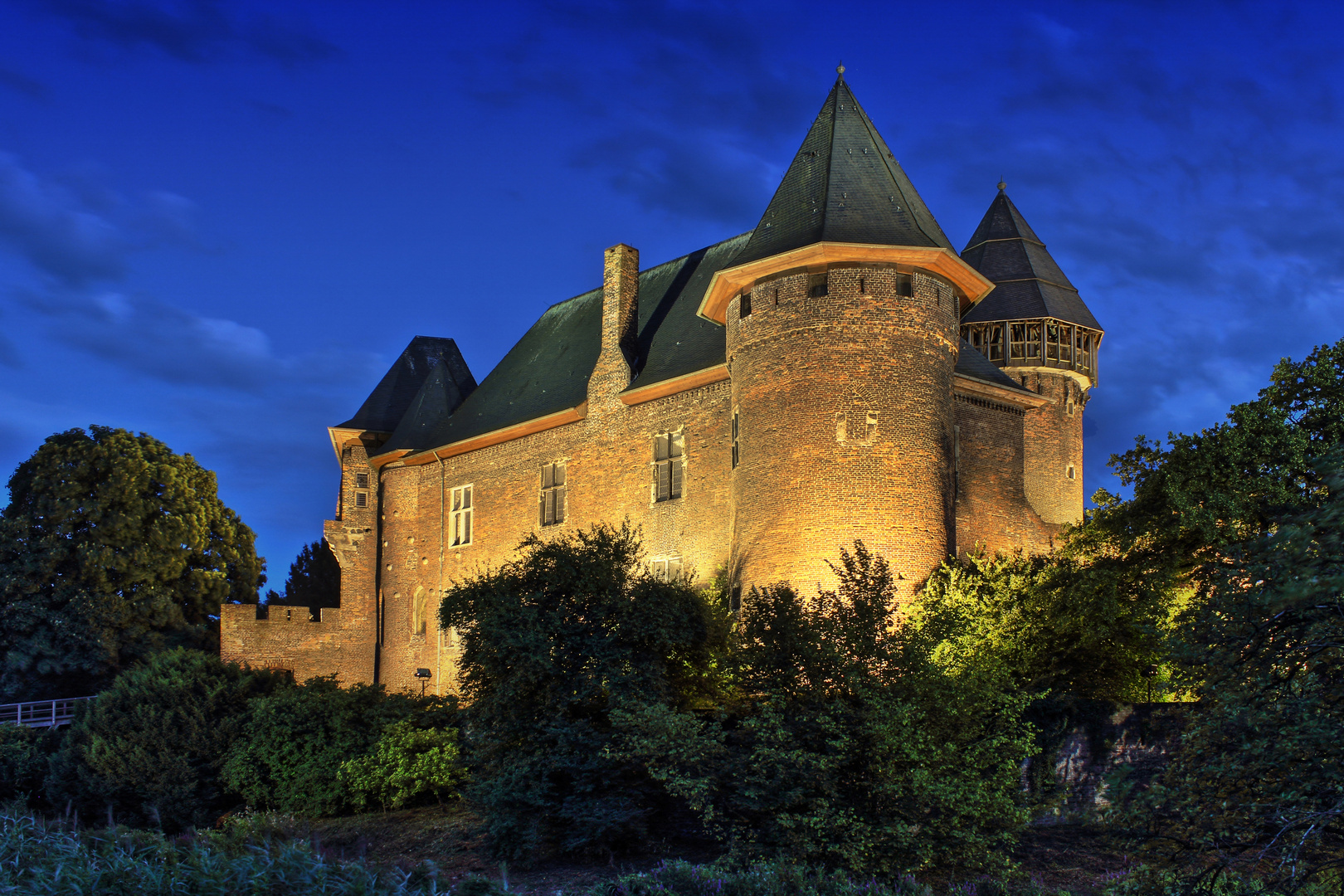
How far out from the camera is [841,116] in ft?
80.6

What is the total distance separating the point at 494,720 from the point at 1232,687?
1163 centimetres

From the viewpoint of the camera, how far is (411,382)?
3822cm

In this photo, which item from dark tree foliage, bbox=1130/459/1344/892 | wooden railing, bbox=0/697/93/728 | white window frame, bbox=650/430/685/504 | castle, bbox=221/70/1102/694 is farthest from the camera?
wooden railing, bbox=0/697/93/728

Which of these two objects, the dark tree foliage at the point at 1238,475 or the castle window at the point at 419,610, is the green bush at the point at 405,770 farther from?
the dark tree foliage at the point at 1238,475

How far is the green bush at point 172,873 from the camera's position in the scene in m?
11.0

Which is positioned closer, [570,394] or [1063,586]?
[1063,586]

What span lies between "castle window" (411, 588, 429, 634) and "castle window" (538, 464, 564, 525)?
532 centimetres

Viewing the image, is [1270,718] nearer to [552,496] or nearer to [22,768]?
[552,496]

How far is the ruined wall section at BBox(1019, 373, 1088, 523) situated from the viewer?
33.7 metres

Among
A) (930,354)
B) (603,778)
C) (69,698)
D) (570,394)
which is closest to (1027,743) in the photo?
(603,778)

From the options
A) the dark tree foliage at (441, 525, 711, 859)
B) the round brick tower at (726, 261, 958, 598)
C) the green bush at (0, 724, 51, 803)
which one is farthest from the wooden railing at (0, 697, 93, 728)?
the round brick tower at (726, 261, 958, 598)

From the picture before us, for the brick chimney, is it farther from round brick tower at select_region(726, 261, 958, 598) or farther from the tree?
the tree

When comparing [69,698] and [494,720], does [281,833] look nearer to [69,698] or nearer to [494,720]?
[494,720]

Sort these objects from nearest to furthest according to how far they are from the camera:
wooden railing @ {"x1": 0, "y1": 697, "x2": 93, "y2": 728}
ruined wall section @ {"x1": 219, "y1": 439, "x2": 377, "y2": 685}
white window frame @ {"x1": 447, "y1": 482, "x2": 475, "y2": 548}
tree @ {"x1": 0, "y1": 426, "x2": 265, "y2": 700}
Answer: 1. wooden railing @ {"x1": 0, "y1": 697, "x2": 93, "y2": 728}
2. tree @ {"x1": 0, "y1": 426, "x2": 265, "y2": 700}
3. ruined wall section @ {"x1": 219, "y1": 439, "x2": 377, "y2": 685}
4. white window frame @ {"x1": 447, "y1": 482, "x2": 475, "y2": 548}
